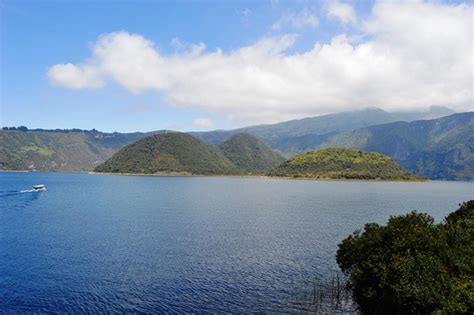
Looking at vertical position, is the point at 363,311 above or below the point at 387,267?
below

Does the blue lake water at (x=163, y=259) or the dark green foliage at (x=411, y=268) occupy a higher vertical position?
the dark green foliage at (x=411, y=268)

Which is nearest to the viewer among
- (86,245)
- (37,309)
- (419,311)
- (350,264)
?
(419,311)

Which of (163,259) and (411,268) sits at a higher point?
(411,268)

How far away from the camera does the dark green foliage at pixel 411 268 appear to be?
113 ft

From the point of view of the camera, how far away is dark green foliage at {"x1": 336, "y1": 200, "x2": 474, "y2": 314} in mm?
34594

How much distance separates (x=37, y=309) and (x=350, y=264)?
36667 millimetres

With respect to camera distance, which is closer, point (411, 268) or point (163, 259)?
point (411, 268)

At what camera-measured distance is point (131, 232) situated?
8869cm

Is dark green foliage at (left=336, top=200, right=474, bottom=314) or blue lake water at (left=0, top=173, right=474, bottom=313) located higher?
dark green foliage at (left=336, top=200, right=474, bottom=314)

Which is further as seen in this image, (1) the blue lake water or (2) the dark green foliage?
(1) the blue lake water

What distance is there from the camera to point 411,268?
37.2 metres

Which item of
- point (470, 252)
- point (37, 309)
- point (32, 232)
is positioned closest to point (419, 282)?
point (470, 252)

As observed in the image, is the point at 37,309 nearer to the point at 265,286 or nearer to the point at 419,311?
the point at 265,286

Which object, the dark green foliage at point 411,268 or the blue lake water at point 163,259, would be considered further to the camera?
the blue lake water at point 163,259
